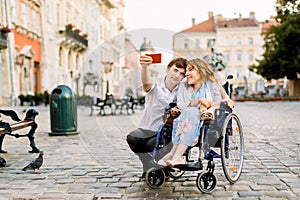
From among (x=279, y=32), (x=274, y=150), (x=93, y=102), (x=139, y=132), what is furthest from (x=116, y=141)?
(x=279, y=32)

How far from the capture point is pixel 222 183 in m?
4.79

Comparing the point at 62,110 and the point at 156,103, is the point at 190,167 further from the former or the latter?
the point at 62,110

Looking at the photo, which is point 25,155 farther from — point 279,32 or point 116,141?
point 279,32

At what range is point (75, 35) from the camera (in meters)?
37.1

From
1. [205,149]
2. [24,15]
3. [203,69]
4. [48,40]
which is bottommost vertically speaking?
[205,149]

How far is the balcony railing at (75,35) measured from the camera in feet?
116

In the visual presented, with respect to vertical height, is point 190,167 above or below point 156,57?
below

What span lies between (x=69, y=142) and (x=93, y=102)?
8273 mm

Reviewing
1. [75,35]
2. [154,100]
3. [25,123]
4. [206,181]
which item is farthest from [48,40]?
[206,181]

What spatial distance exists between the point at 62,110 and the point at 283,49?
31.2 m

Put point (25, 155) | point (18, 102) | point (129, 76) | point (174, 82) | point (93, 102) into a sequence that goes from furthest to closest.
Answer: point (18, 102)
point (93, 102)
point (25, 155)
point (129, 76)
point (174, 82)

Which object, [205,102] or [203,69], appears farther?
[203,69]

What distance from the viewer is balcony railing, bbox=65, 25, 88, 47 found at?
35.5 meters

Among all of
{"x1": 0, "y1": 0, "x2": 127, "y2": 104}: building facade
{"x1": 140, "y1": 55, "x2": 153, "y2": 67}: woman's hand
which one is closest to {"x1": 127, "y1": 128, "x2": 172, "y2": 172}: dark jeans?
{"x1": 140, "y1": 55, "x2": 153, "y2": 67}: woman's hand
